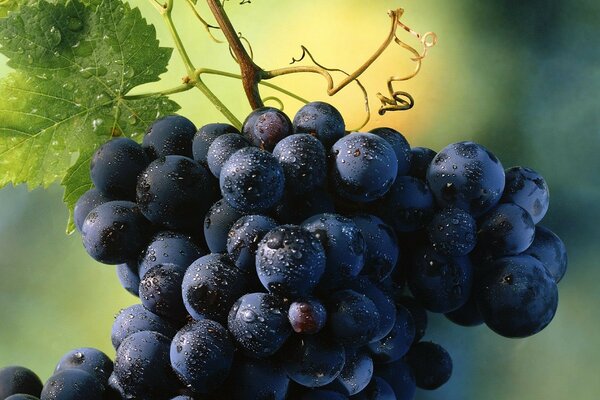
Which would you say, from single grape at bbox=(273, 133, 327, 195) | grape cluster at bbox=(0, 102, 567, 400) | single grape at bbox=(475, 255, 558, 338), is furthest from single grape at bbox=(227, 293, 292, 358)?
single grape at bbox=(475, 255, 558, 338)

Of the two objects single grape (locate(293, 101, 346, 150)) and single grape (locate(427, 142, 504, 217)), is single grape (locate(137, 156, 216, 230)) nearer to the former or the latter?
single grape (locate(293, 101, 346, 150))

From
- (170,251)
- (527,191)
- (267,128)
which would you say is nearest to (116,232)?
(170,251)

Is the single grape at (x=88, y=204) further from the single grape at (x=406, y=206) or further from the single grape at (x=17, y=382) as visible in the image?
the single grape at (x=406, y=206)

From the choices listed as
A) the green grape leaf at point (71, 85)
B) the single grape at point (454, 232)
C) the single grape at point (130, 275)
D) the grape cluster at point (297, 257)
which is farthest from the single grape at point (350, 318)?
the green grape leaf at point (71, 85)

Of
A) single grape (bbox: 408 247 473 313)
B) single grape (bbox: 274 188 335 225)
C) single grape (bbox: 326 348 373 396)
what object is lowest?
single grape (bbox: 326 348 373 396)

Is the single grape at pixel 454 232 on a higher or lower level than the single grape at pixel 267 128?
lower

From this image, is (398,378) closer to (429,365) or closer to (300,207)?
(429,365)
